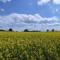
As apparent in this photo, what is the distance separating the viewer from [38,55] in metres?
14.9

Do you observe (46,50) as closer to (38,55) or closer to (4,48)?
(38,55)

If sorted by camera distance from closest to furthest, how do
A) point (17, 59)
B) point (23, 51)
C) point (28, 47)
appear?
point (17, 59) < point (23, 51) < point (28, 47)

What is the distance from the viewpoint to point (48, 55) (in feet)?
51.2

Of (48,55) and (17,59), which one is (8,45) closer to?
(17,59)

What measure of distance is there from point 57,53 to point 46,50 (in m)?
0.79

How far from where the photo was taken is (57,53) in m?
16.0

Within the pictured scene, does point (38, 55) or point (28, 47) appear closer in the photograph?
point (38, 55)

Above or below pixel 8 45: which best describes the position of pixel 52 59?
below

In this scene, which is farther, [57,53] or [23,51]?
[57,53]

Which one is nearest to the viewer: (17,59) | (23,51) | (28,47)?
(17,59)

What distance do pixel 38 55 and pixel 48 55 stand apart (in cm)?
101

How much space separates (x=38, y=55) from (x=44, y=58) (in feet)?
1.41

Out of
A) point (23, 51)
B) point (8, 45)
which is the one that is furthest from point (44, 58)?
point (8, 45)

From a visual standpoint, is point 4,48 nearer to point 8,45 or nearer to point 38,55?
point 8,45
